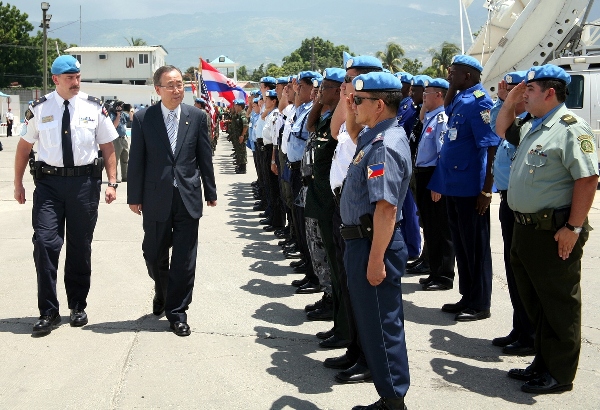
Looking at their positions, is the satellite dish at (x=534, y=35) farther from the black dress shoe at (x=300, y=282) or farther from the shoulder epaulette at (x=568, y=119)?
the shoulder epaulette at (x=568, y=119)

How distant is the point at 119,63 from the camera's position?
317ft

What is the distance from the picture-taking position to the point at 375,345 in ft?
13.1

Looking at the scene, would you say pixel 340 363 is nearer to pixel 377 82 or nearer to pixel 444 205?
pixel 377 82

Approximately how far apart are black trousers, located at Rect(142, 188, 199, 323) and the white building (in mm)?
93687

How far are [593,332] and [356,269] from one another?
2.81 m

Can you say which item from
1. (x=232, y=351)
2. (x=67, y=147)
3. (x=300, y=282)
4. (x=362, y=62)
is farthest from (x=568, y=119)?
(x=67, y=147)

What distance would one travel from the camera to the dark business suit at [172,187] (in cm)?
573

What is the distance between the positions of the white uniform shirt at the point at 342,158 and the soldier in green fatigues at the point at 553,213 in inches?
42.1

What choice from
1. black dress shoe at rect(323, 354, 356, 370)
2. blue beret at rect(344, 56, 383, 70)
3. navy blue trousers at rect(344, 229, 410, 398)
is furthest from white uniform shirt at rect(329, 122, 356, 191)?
Answer: black dress shoe at rect(323, 354, 356, 370)

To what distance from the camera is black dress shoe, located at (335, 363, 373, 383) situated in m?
4.70

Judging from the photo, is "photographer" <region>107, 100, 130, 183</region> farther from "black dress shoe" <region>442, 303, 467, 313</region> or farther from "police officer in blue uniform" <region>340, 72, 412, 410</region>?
"police officer in blue uniform" <region>340, 72, 412, 410</region>


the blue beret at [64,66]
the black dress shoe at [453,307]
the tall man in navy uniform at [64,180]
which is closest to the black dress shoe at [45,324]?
the tall man in navy uniform at [64,180]

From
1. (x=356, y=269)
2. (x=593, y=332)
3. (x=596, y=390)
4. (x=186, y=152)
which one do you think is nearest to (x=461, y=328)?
(x=593, y=332)

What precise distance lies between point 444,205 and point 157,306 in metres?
3.04
